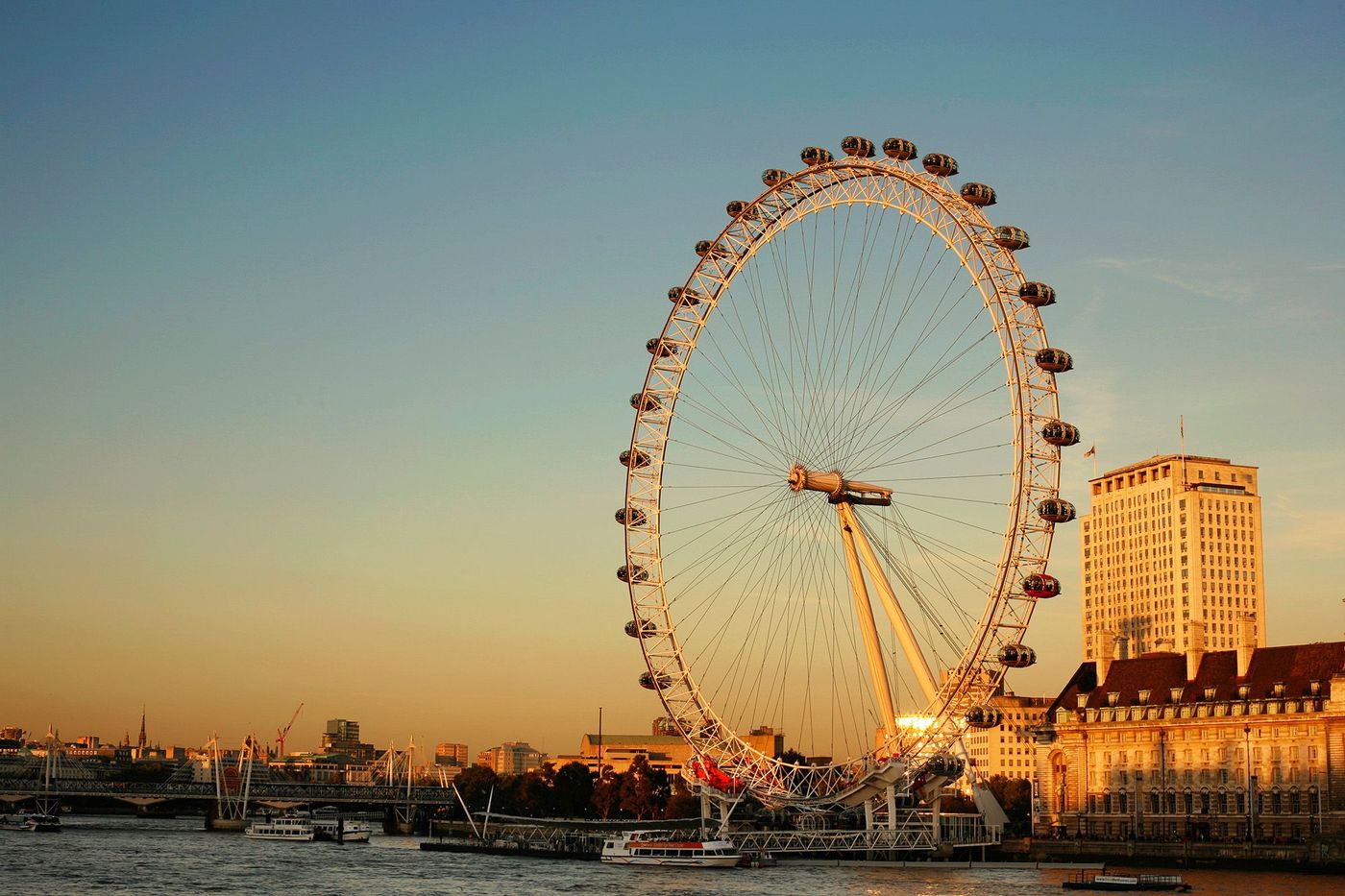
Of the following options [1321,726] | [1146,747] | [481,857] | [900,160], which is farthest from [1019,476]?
[481,857]

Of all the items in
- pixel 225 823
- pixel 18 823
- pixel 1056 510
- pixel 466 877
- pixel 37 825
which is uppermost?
pixel 1056 510

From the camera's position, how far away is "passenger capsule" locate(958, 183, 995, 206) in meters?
82.8

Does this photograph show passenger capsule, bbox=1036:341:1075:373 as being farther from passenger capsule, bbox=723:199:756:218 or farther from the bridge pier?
the bridge pier

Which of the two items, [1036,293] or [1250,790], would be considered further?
[1250,790]

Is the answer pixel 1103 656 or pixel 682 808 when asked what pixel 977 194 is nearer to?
pixel 1103 656

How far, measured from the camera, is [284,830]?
6270 inches

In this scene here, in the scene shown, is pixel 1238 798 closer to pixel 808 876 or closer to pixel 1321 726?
pixel 1321 726

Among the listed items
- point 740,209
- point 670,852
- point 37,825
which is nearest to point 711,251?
point 740,209

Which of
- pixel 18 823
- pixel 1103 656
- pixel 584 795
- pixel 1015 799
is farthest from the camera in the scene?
pixel 584 795

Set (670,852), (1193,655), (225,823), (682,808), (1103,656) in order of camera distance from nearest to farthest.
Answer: (670,852) → (1193,655) → (1103,656) → (682,808) → (225,823)

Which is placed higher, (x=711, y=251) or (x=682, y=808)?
(x=711, y=251)

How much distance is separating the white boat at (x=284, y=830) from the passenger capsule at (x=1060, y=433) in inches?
3967

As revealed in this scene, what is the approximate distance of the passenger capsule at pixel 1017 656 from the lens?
268 ft

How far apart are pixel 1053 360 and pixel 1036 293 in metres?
3.46
